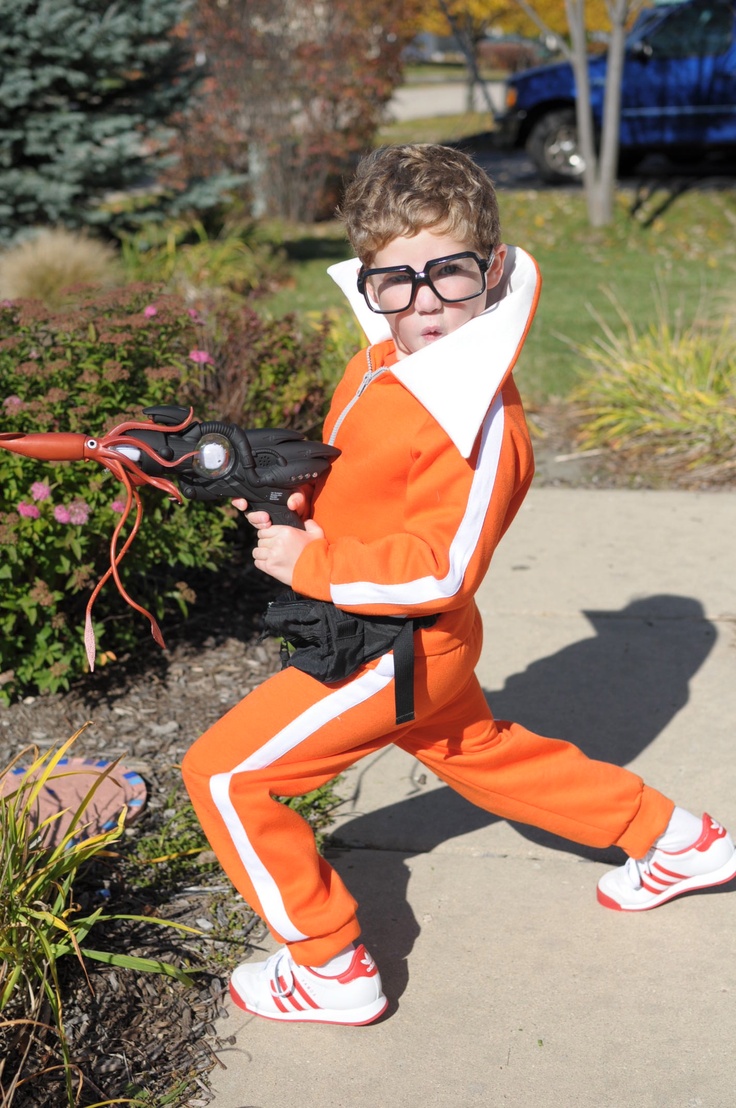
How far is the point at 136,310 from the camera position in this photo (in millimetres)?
4211

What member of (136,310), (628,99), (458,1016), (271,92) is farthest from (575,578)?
(628,99)

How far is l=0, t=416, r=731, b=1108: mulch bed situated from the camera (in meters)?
2.39

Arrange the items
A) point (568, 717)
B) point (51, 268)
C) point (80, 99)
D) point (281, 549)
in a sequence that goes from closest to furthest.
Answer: point (281, 549) < point (568, 717) < point (51, 268) < point (80, 99)

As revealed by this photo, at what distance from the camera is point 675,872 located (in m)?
2.78

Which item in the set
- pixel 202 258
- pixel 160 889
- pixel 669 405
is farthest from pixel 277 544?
pixel 202 258

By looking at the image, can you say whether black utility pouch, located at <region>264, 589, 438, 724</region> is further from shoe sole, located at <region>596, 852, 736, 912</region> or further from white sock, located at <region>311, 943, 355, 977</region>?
shoe sole, located at <region>596, 852, 736, 912</region>

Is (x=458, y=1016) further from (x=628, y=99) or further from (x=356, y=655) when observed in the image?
(x=628, y=99)

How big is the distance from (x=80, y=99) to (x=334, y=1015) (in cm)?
866

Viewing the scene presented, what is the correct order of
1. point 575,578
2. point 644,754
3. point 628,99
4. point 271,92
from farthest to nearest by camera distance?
point 628,99 → point 271,92 → point 575,578 → point 644,754

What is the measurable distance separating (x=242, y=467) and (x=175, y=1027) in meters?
1.21

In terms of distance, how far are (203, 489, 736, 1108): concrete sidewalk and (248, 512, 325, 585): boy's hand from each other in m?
1.00

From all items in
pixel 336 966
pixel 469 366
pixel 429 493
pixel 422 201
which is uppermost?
pixel 422 201

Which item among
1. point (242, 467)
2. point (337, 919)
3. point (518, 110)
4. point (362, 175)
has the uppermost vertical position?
point (362, 175)

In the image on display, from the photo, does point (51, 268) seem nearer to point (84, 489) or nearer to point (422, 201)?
point (84, 489)
